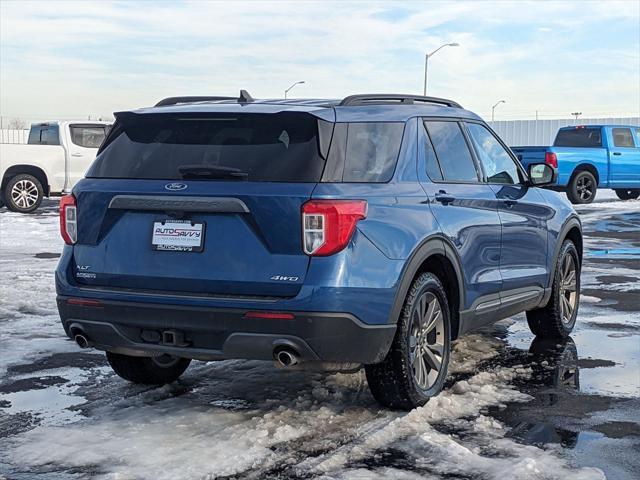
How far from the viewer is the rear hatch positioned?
4711 millimetres

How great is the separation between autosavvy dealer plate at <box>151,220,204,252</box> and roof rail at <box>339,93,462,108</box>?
1.13 m

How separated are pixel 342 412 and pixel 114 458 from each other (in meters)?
1.35

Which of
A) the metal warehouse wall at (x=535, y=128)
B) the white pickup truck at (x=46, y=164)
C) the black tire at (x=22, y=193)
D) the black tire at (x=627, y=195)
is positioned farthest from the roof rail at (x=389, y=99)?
the metal warehouse wall at (x=535, y=128)

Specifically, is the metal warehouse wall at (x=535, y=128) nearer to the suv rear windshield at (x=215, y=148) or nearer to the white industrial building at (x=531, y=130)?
the white industrial building at (x=531, y=130)

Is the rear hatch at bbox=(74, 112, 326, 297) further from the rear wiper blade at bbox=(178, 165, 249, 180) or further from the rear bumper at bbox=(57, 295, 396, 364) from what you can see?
the rear bumper at bbox=(57, 295, 396, 364)

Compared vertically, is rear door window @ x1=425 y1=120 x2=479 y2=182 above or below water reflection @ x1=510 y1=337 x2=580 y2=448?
above

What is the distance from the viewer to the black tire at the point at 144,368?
19.4 ft

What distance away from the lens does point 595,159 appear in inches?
947

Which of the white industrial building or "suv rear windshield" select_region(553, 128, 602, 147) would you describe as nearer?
"suv rear windshield" select_region(553, 128, 602, 147)

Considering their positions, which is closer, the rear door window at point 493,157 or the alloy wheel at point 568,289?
the rear door window at point 493,157

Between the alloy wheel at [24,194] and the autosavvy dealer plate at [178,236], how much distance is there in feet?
53.7

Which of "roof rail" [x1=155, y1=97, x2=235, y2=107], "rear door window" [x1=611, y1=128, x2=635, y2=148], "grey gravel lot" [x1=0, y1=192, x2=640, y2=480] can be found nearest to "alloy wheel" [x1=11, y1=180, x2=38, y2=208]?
"grey gravel lot" [x1=0, y1=192, x2=640, y2=480]

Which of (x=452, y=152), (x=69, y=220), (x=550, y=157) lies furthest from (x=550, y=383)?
(x=550, y=157)

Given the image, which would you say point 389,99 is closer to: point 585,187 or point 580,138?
point 585,187
